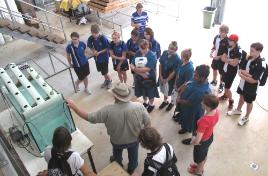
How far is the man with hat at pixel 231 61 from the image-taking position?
4.05 m

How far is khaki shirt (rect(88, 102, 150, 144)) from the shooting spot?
277 centimetres

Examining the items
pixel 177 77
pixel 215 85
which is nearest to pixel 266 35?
pixel 215 85

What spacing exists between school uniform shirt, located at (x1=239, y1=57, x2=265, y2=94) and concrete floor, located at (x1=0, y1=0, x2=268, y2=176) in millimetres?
720

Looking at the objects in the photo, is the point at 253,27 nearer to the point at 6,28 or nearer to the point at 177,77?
the point at 177,77

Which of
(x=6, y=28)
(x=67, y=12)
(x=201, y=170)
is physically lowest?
(x=201, y=170)

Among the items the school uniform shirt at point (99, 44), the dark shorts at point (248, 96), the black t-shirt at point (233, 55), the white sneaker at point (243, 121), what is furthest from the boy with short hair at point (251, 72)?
the school uniform shirt at point (99, 44)

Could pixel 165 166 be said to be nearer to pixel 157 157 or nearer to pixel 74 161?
pixel 157 157

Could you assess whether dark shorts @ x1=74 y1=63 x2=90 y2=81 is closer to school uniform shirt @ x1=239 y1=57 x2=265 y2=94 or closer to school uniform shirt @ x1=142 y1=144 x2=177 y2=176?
school uniform shirt @ x1=239 y1=57 x2=265 y2=94

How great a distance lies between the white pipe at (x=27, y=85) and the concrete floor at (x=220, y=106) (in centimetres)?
169

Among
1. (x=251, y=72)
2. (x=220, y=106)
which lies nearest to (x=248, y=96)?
(x=251, y=72)

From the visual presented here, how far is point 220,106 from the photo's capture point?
4.72 metres

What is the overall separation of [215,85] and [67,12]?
546cm

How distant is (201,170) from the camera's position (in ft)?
11.7

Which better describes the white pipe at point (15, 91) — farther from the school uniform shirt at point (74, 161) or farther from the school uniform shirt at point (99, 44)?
the school uniform shirt at point (99, 44)
